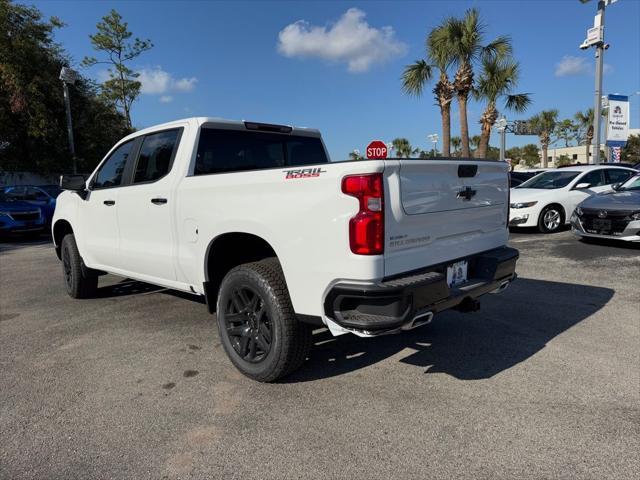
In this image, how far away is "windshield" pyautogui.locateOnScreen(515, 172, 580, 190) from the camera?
35.7 ft

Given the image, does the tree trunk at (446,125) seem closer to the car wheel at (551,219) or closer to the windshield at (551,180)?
the windshield at (551,180)

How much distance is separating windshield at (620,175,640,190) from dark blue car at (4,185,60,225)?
1490 centimetres

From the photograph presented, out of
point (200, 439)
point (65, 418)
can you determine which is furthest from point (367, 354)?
point (65, 418)

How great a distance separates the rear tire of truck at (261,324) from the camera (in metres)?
3.05

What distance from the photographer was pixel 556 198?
1044 centimetres

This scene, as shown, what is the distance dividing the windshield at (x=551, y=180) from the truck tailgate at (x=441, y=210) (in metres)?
8.20

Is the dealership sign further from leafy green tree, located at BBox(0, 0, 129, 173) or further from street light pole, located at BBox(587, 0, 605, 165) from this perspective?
leafy green tree, located at BBox(0, 0, 129, 173)

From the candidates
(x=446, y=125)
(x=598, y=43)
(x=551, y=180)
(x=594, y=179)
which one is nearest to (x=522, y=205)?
(x=551, y=180)

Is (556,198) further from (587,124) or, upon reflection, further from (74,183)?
(587,124)

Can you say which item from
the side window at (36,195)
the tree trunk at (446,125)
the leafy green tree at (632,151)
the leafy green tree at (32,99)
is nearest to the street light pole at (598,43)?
the tree trunk at (446,125)

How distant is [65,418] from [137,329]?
5.67 ft

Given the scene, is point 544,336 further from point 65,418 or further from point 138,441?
point 65,418

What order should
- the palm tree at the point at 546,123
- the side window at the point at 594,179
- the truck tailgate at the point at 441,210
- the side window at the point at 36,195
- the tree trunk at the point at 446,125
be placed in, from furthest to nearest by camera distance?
the palm tree at the point at 546,123 < the tree trunk at the point at 446,125 < the side window at the point at 36,195 < the side window at the point at 594,179 < the truck tailgate at the point at 441,210

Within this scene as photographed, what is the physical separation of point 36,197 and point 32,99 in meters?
9.84
